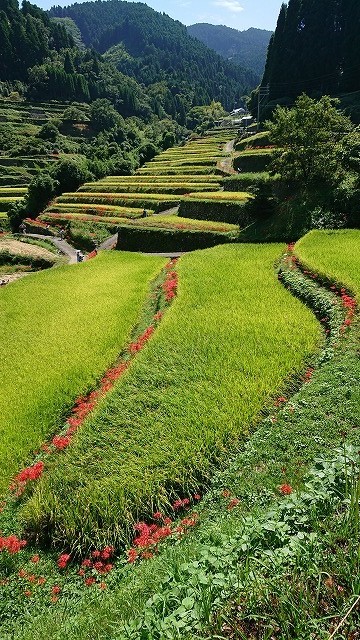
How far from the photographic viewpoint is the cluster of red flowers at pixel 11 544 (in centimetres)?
689

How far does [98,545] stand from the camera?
6.71 metres

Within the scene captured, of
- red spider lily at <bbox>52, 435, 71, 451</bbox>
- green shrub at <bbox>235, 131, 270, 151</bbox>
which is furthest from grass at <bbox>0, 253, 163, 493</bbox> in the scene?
green shrub at <bbox>235, 131, 270, 151</bbox>

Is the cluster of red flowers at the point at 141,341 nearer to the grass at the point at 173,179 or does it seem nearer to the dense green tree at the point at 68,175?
the grass at the point at 173,179

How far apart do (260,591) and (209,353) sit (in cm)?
784

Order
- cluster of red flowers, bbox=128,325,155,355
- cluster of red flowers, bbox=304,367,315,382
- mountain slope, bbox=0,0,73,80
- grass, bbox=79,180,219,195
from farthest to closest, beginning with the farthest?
1. mountain slope, bbox=0,0,73,80
2. grass, bbox=79,180,219,195
3. cluster of red flowers, bbox=128,325,155,355
4. cluster of red flowers, bbox=304,367,315,382

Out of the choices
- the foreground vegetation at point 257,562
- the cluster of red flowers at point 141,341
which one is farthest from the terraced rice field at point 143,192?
the foreground vegetation at point 257,562

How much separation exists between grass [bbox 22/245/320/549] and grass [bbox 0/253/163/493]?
156cm

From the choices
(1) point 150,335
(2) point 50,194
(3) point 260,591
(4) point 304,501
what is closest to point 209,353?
(1) point 150,335

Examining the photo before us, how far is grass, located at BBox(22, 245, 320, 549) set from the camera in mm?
7137

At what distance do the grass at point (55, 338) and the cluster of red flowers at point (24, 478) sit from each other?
0.22m

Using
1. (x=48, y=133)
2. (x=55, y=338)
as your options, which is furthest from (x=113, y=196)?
(x=48, y=133)

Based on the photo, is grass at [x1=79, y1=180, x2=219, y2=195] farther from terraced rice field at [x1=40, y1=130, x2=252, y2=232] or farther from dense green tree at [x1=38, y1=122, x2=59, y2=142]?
dense green tree at [x1=38, y1=122, x2=59, y2=142]

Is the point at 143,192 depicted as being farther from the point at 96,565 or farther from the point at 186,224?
the point at 96,565

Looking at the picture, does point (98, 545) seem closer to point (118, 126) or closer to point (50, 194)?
point (50, 194)
